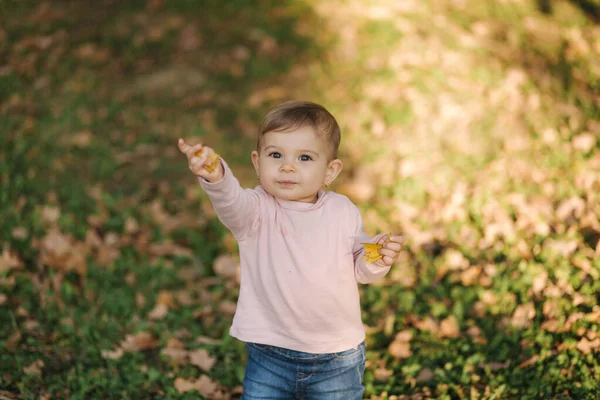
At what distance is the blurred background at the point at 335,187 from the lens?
12.8 feet

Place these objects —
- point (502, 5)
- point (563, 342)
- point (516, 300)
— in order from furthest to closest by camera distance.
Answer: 1. point (502, 5)
2. point (516, 300)
3. point (563, 342)

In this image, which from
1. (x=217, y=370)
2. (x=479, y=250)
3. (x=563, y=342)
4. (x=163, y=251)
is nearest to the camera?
(x=563, y=342)

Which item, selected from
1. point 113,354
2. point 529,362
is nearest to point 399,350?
point 529,362

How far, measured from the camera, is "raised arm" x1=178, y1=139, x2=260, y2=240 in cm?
236

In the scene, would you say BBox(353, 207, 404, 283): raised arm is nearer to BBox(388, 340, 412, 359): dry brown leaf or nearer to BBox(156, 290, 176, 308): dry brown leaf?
BBox(388, 340, 412, 359): dry brown leaf

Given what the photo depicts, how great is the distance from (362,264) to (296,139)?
572mm

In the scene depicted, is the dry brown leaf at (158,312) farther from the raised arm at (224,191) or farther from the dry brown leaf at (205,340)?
Answer: the raised arm at (224,191)

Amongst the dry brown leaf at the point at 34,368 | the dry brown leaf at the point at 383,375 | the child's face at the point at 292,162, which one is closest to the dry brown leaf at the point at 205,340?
the dry brown leaf at the point at 34,368

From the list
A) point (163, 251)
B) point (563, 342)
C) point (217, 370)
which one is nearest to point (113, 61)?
point (163, 251)

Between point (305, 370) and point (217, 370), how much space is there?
1.39 m

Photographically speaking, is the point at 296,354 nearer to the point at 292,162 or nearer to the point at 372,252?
the point at 372,252

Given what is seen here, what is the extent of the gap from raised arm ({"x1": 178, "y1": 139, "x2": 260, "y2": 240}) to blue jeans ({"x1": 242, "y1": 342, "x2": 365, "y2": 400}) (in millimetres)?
539

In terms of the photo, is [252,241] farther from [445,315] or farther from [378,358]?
[445,315]

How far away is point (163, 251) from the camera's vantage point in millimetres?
5188
